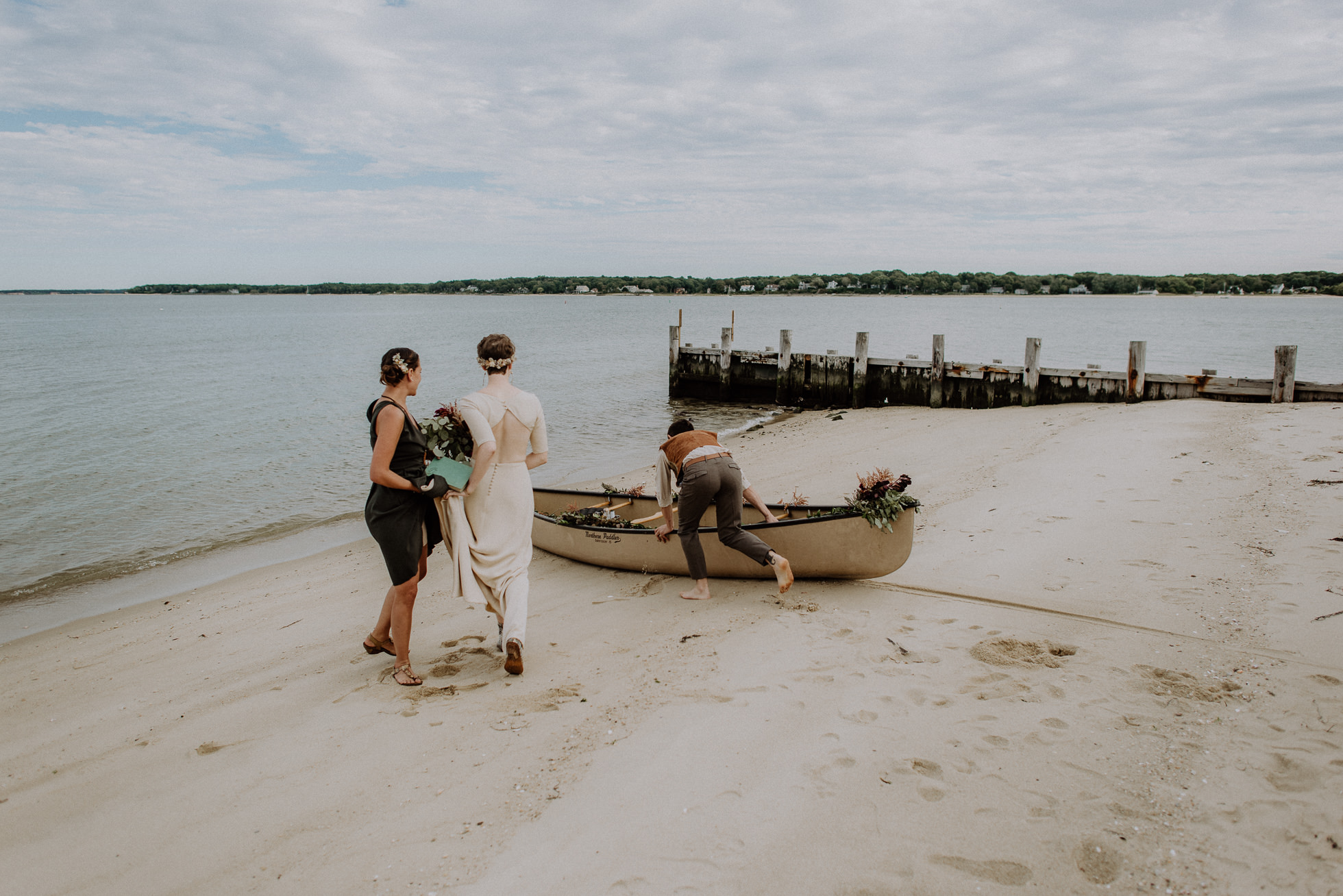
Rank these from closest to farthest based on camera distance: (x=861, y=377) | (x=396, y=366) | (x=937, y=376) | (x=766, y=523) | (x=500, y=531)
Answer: (x=396, y=366) → (x=500, y=531) → (x=766, y=523) → (x=937, y=376) → (x=861, y=377)

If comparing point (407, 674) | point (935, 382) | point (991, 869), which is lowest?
point (407, 674)

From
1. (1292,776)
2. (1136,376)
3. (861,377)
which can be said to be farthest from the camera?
(861,377)

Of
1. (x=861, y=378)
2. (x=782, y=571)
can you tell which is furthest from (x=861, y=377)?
(x=782, y=571)

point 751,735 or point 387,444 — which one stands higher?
point 387,444

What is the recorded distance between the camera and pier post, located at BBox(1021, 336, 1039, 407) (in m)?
17.0

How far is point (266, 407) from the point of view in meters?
24.4

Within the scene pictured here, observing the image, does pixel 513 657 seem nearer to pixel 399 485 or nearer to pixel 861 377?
pixel 399 485

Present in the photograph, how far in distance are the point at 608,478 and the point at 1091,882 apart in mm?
11936

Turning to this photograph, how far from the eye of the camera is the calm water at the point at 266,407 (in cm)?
1155

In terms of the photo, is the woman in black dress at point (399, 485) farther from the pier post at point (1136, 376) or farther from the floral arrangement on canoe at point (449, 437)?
the pier post at point (1136, 376)

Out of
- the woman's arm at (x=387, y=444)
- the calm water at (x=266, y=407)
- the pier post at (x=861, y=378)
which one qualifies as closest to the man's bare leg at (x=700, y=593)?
the woman's arm at (x=387, y=444)

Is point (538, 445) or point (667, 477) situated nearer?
point (538, 445)

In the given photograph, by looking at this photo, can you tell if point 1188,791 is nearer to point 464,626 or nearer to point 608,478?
point 464,626

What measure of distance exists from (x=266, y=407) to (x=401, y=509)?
2299cm
